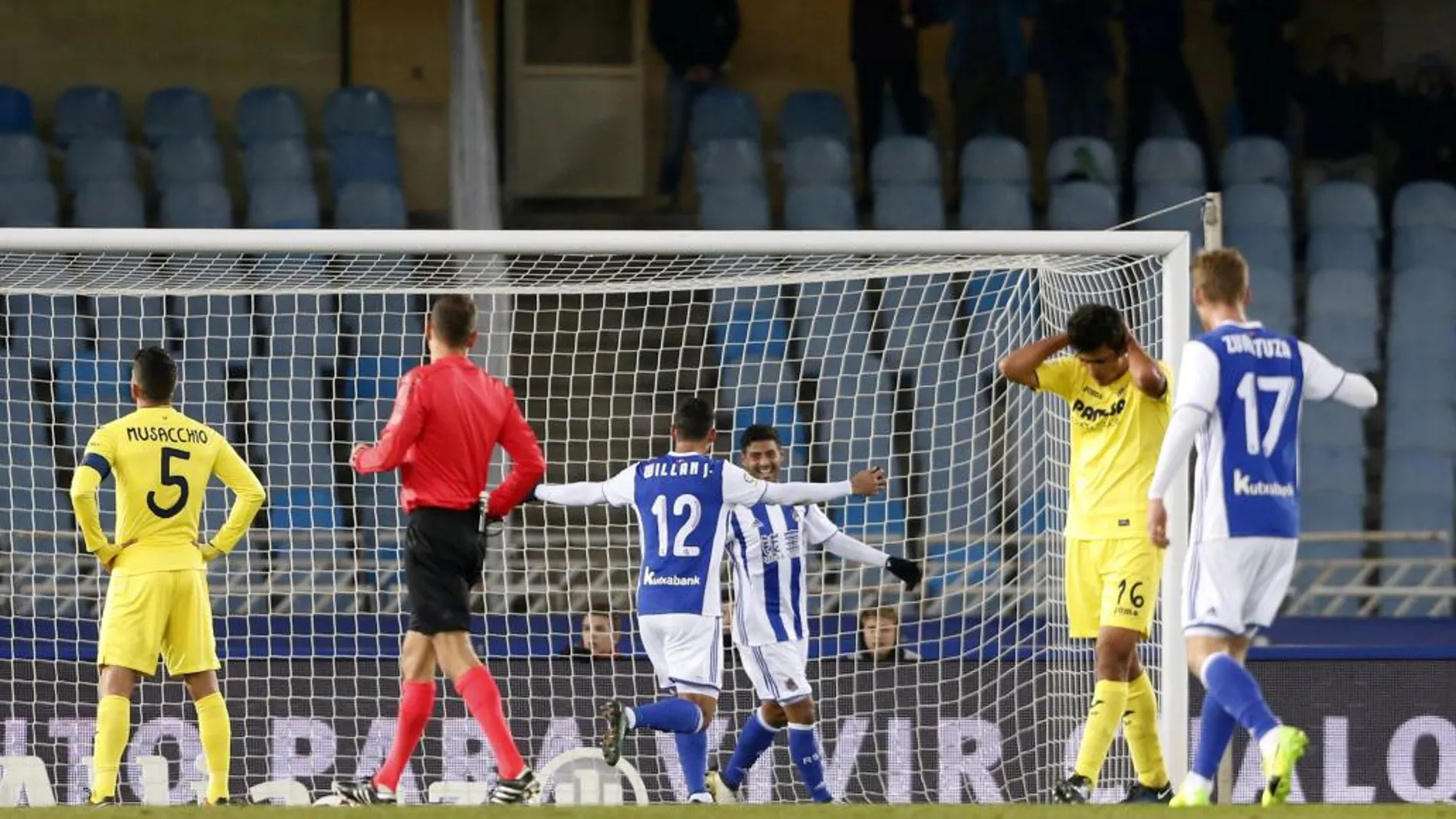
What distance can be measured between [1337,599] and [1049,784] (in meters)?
3.39

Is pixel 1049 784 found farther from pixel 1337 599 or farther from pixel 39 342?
pixel 39 342

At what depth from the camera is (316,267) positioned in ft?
37.3

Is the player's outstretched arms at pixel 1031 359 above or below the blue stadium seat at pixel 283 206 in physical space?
below

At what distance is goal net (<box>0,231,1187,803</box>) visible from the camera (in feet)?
26.4

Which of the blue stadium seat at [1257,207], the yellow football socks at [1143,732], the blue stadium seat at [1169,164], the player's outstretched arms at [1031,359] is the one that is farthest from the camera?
the blue stadium seat at [1169,164]

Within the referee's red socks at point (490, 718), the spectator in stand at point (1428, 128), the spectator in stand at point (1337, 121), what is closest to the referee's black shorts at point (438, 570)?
the referee's red socks at point (490, 718)

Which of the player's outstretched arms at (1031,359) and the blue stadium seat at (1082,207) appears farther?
the blue stadium seat at (1082,207)

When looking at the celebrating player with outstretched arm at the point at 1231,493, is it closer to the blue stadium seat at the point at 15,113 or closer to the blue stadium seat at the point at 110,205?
the blue stadium seat at the point at 110,205

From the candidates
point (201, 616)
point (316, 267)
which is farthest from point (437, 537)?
point (316, 267)

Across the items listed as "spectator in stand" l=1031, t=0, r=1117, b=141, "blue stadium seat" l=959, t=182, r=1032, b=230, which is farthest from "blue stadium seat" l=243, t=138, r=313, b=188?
"spectator in stand" l=1031, t=0, r=1117, b=141

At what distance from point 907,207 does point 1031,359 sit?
6.27m

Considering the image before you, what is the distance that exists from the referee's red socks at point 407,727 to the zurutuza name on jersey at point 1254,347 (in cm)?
264

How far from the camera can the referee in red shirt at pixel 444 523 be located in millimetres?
6699

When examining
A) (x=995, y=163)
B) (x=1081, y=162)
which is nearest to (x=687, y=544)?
(x=995, y=163)
